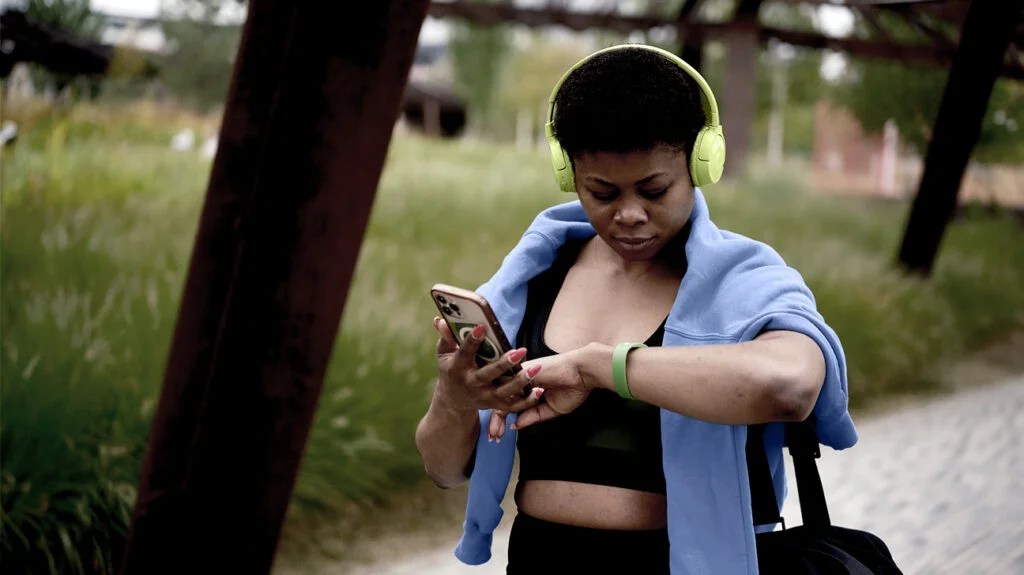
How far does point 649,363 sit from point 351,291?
4.24 meters

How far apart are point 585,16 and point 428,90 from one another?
78.8 ft

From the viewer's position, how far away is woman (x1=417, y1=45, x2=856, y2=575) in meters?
1.41

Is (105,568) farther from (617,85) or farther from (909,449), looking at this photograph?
(909,449)

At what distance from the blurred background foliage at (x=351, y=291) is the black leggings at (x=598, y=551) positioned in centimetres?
235

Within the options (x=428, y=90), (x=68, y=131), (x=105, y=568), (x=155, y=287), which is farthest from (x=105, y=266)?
(x=428, y=90)

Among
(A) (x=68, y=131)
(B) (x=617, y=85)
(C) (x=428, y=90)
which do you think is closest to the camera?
(B) (x=617, y=85)

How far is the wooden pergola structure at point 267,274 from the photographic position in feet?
8.24

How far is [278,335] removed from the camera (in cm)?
260

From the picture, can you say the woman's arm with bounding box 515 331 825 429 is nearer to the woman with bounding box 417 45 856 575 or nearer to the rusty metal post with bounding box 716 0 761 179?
the woman with bounding box 417 45 856 575

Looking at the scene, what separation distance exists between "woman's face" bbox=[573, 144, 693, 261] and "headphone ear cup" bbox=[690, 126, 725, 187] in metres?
0.02

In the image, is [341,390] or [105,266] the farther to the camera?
[105,266]

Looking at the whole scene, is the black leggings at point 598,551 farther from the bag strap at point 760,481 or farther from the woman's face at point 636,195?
the woman's face at point 636,195

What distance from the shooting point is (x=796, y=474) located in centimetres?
161

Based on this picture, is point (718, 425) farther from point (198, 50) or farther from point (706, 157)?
point (198, 50)
